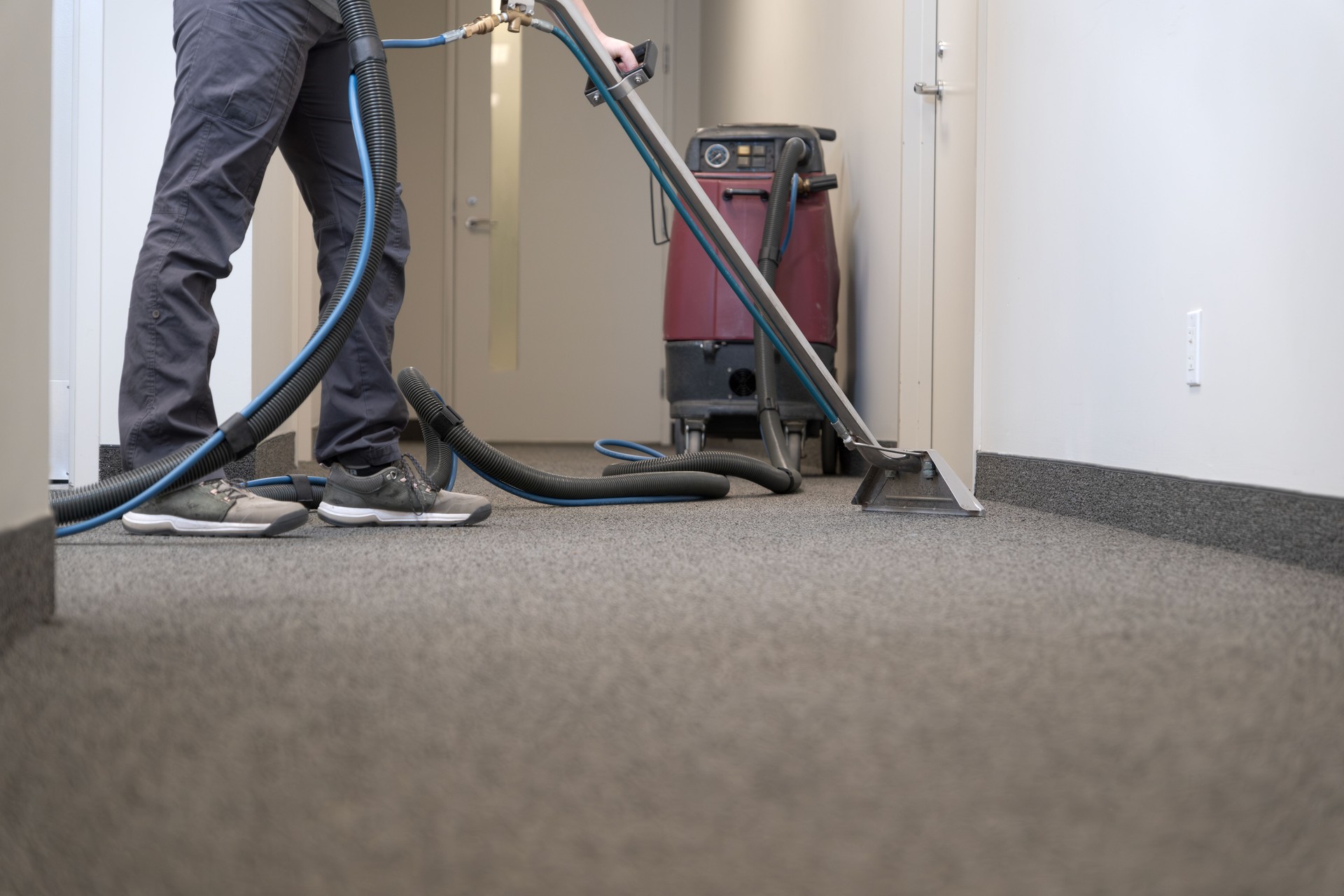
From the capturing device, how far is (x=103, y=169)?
2.13 m

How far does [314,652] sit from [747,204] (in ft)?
7.73

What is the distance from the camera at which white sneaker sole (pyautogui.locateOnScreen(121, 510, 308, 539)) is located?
142cm

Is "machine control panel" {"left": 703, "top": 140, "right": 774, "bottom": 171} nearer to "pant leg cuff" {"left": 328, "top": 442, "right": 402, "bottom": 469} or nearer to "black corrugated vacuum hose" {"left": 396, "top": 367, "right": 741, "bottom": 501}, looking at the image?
"black corrugated vacuum hose" {"left": 396, "top": 367, "right": 741, "bottom": 501}

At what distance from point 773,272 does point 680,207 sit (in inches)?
34.4

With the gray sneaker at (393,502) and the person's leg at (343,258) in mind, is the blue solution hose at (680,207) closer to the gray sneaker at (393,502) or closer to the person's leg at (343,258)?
the person's leg at (343,258)

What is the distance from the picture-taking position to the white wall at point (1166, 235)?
126 centimetres

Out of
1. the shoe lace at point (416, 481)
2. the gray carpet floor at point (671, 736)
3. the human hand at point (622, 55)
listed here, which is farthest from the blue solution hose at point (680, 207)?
the gray carpet floor at point (671, 736)

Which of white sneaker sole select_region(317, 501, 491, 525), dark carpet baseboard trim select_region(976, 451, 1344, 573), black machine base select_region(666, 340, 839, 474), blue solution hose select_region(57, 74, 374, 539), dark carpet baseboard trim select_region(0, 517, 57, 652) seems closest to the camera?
dark carpet baseboard trim select_region(0, 517, 57, 652)

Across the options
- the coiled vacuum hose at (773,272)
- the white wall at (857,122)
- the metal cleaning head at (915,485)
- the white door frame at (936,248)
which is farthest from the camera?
the white wall at (857,122)

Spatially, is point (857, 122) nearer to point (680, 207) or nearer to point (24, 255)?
point (680, 207)

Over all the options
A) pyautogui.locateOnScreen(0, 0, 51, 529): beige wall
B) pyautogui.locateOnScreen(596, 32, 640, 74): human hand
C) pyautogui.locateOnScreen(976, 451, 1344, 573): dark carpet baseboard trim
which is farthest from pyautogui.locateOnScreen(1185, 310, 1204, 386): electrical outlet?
pyautogui.locateOnScreen(0, 0, 51, 529): beige wall

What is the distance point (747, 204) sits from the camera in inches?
118

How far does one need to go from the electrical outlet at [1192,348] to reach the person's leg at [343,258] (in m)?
1.03

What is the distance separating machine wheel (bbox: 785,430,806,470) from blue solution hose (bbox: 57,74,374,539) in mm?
1430
